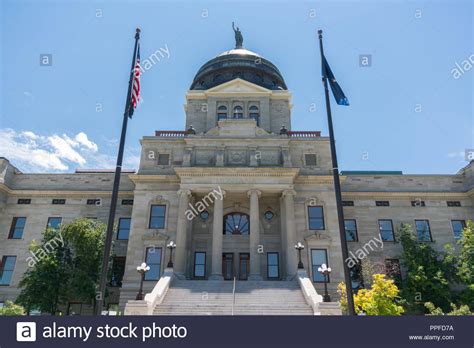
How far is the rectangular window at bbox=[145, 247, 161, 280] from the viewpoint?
3044cm

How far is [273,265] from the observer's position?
31.8 meters

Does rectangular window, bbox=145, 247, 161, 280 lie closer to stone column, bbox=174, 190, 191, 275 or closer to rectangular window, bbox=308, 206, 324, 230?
stone column, bbox=174, 190, 191, 275

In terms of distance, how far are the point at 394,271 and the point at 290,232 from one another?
30.7 feet

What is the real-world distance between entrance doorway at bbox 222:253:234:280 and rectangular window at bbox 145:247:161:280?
18.3ft

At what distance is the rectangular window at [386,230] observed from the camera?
1363 inches

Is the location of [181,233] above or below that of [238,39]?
below

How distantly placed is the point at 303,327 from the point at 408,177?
32702 millimetres

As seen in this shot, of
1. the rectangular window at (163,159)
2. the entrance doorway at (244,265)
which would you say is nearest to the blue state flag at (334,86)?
the entrance doorway at (244,265)

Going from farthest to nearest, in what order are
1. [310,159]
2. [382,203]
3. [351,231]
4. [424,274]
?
[382,203] < [310,159] < [351,231] < [424,274]

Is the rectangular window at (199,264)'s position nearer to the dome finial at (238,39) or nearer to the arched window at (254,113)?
the arched window at (254,113)

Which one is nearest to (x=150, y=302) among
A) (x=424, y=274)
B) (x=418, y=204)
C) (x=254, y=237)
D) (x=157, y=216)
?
(x=254, y=237)

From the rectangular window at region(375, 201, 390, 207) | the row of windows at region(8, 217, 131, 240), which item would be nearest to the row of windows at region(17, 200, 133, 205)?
the row of windows at region(8, 217, 131, 240)

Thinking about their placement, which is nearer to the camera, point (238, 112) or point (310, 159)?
point (310, 159)

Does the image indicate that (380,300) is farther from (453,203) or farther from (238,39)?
(238,39)
